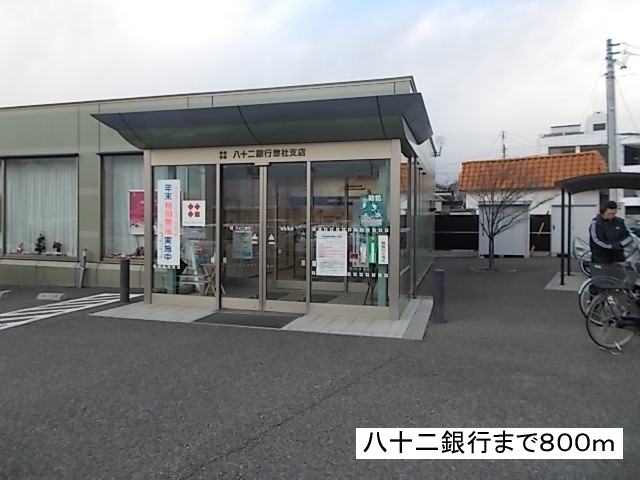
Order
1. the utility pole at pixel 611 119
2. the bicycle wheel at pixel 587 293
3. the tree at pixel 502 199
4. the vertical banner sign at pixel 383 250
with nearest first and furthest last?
the bicycle wheel at pixel 587 293
the vertical banner sign at pixel 383 250
the tree at pixel 502 199
the utility pole at pixel 611 119

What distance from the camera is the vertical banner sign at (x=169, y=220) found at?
30.8 feet

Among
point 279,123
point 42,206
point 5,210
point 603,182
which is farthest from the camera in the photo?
point 5,210

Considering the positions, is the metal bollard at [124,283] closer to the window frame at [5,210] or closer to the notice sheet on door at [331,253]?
the window frame at [5,210]

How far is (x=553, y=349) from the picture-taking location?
20.9 feet

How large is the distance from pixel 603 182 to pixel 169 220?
890 centimetres

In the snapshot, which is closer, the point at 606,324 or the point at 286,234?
the point at 606,324

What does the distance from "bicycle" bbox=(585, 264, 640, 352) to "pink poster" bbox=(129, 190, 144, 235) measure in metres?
9.42

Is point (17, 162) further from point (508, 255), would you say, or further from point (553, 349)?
point (508, 255)

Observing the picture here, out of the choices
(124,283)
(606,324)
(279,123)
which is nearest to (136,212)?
(124,283)

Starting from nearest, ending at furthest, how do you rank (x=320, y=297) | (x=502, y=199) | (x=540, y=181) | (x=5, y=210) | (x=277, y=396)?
(x=277, y=396), (x=320, y=297), (x=5, y=210), (x=502, y=199), (x=540, y=181)

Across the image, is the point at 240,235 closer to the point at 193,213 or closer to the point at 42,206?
the point at 193,213

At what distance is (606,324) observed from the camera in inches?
244

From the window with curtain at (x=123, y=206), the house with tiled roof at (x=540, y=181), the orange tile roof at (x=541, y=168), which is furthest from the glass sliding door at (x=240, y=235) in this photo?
the orange tile roof at (x=541, y=168)

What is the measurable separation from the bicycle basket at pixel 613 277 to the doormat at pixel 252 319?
415 centimetres
